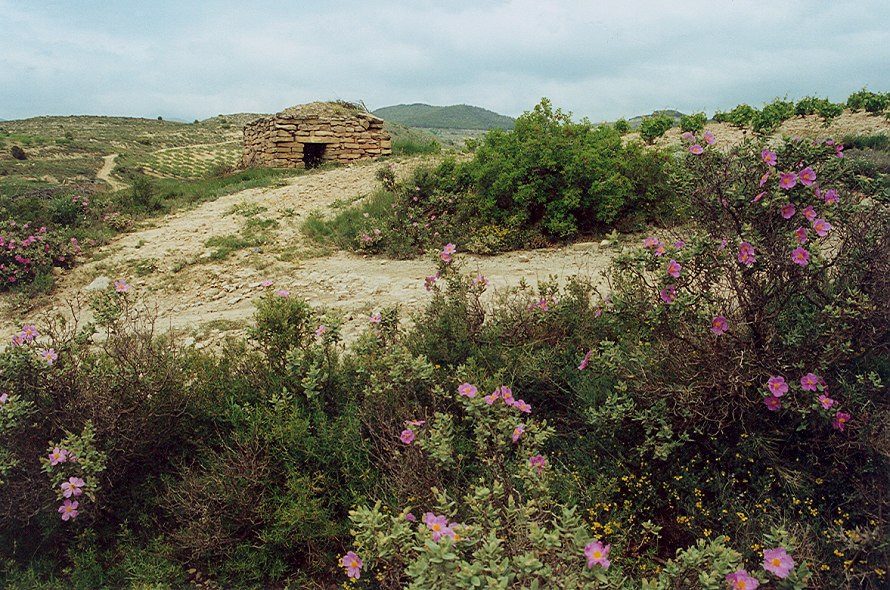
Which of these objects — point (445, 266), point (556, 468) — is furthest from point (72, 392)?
point (556, 468)

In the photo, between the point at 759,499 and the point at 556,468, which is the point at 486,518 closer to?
the point at 556,468

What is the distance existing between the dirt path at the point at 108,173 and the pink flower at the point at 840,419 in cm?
1997

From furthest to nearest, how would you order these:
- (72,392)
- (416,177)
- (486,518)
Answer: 1. (416,177)
2. (72,392)
3. (486,518)

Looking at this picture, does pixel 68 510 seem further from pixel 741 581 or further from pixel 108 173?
pixel 108 173

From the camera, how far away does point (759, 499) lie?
7.56 ft

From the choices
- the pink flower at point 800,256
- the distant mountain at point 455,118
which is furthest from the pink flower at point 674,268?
the distant mountain at point 455,118

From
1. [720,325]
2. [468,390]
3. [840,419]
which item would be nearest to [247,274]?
[468,390]

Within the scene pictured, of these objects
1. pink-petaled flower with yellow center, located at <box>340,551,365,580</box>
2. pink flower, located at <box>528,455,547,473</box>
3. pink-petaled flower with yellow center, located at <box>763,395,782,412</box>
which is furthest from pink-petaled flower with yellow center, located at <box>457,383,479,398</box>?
pink-petaled flower with yellow center, located at <box>763,395,782,412</box>

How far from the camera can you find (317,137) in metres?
14.6

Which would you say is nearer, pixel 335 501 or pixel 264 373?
pixel 335 501

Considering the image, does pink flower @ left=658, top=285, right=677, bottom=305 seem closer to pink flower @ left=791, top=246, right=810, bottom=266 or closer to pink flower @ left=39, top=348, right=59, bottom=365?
pink flower @ left=791, top=246, right=810, bottom=266

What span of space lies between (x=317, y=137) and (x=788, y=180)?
1375cm

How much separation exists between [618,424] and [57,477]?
2.67 meters

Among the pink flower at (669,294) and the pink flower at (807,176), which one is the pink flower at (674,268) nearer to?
the pink flower at (669,294)
